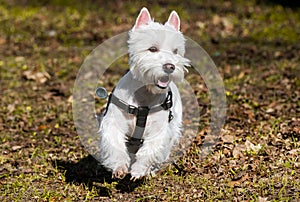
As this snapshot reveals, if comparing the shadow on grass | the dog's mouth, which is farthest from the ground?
the dog's mouth

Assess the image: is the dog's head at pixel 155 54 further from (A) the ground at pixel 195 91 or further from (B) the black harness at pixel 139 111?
(A) the ground at pixel 195 91

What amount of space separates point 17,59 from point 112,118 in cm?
636

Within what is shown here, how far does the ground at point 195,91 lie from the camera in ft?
18.7

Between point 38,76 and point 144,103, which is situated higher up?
point 144,103

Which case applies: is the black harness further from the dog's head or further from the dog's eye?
the dog's eye

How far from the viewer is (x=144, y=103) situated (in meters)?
5.53

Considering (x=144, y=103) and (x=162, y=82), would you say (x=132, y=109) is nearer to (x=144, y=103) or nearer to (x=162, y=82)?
(x=144, y=103)

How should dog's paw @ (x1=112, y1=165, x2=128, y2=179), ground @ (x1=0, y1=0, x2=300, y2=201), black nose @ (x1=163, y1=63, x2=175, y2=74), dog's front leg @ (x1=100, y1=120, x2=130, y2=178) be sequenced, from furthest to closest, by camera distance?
ground @ (x1=0, y1=0, x2=300, y2=201) < dog's front leg @ (x1=100, y1=120, x2=130, y2=178) < dog's paw @ (x1=112, y1=165, x2=128, y2=179) < black nose @ (x1=163, y1=63, x2=175, y2=74)

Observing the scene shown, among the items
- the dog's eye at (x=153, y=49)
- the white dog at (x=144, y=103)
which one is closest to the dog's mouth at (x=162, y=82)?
the white dog at (x=144, y=103)

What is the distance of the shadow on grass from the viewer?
5.80m

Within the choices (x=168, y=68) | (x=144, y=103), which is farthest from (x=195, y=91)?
(x=168, y=68)

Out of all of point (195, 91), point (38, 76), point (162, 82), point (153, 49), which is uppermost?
point (153, 49)

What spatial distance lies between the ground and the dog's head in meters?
1.22

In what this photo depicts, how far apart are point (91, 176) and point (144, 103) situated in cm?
125
